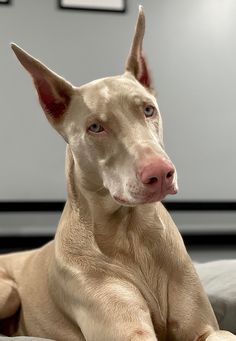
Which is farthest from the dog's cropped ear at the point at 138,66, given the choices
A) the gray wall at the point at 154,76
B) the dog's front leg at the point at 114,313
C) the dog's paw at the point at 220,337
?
the gray wall at the point at 154,76

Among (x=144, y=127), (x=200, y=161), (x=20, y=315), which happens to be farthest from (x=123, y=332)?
(x=200, y=161)

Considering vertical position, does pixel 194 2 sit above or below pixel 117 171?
above

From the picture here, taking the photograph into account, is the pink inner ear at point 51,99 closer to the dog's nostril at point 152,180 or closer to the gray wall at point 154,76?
the dog's nostril at point 152,180

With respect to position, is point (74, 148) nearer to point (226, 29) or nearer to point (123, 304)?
point (123, 304)

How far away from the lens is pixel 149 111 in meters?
1.23

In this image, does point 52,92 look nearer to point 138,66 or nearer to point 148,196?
point 138,66

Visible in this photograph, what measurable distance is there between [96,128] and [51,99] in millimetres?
178

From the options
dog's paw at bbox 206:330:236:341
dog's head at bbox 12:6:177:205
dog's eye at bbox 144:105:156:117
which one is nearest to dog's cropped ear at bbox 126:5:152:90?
dog's head at bbox 12:6:177:205

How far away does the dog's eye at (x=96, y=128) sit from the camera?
1189 mm

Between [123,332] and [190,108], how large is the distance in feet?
6.21

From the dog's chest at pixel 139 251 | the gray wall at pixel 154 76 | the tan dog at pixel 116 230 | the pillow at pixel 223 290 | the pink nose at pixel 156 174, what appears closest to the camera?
the pink nose at pixel 156 174

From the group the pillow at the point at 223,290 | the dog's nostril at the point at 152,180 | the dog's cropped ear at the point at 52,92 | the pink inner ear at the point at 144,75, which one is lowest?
the pillow at the point at 223,290

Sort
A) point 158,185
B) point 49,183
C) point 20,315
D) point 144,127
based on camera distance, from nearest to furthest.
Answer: point 158,185, point 144,127, point 20,315, point 49,183

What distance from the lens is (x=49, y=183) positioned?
8.89ft
